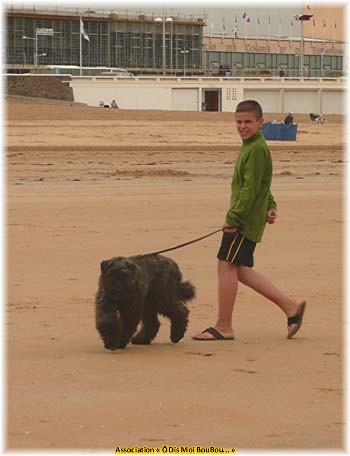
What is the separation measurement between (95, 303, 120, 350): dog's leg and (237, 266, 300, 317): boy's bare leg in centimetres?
106

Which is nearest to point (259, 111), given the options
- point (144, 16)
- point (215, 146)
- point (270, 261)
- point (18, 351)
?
point (18, 351)

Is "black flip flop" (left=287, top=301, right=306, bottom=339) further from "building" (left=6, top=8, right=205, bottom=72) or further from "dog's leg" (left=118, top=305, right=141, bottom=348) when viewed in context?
"building" (left=6, top=8, right=205, bottom=72)

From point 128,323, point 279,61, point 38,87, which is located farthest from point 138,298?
point 279,61

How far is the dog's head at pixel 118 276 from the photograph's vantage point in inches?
301

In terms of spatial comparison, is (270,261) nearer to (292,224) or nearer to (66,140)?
(292,224)

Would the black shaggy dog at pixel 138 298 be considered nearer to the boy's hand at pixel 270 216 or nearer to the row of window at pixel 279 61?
the boy's hand at pixel 270 216

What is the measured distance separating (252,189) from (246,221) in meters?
0.26

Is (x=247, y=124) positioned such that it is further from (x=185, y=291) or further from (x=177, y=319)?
(x=177, y=319)

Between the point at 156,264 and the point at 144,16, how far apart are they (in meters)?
86.9

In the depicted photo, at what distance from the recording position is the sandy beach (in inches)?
232

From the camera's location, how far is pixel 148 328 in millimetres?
8266

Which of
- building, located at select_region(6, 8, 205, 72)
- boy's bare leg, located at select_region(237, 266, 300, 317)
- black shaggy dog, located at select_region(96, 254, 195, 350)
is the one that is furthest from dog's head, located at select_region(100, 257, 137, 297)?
building, located at select_region(6, 8, 205, 72)

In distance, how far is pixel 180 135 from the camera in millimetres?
36250

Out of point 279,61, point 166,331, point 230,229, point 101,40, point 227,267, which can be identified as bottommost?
point 166,331
